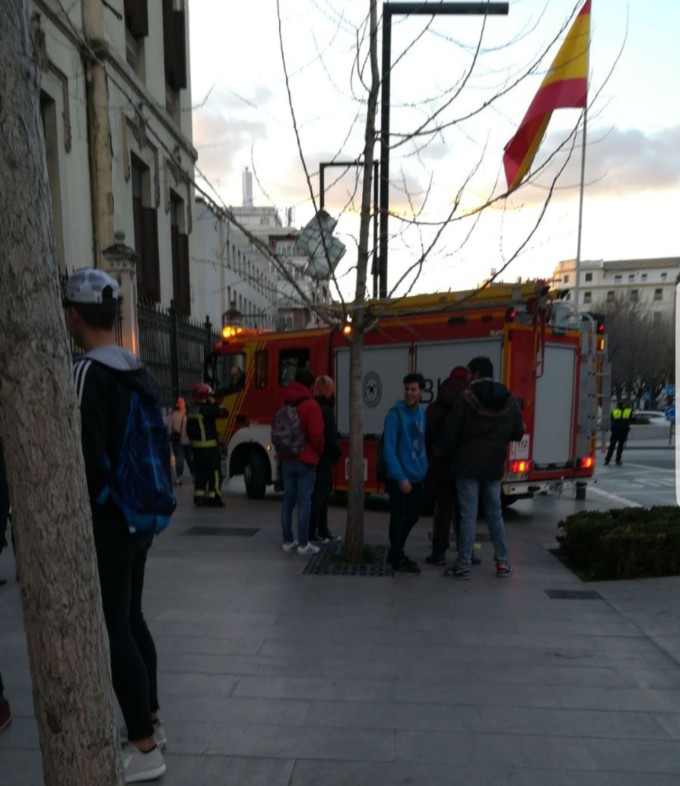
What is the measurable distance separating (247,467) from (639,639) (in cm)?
766

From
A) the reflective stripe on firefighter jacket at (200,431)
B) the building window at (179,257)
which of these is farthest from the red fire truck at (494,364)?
the building window at (179,257)

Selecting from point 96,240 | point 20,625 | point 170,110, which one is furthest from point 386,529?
point 170,110

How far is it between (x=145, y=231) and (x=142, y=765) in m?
15.7

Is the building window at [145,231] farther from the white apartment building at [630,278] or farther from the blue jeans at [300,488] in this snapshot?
the white apartment building at [630,278]

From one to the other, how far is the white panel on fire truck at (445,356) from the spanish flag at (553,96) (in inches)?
89.2

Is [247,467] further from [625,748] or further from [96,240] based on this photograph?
[625,748]

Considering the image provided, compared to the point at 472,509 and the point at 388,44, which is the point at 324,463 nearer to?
the point at 472,509

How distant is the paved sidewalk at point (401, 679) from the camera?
3.11 metres

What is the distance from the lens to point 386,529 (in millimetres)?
8852

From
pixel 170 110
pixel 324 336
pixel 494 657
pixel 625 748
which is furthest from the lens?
pixel 170 110

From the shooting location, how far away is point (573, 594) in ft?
19.5

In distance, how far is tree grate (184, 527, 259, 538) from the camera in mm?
A: 8406

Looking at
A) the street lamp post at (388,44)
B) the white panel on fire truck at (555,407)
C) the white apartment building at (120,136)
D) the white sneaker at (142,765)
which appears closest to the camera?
the white sneaker at (142,765)

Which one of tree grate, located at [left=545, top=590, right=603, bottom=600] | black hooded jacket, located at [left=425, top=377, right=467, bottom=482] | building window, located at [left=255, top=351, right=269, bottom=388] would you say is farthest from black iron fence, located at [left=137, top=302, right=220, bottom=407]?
tree grate, located at [left=545, top=590, right=603, bottom=600]
